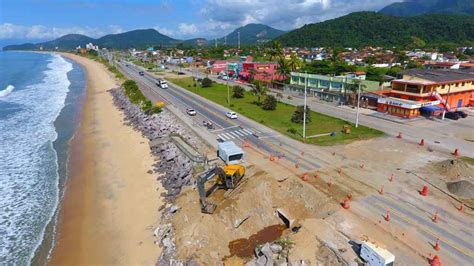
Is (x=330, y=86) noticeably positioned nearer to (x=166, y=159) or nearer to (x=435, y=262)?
(x=166, y=159)

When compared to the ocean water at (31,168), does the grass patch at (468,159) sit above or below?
above

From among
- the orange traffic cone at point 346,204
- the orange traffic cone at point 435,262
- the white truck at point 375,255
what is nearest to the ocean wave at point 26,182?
the white truck at point 375,255

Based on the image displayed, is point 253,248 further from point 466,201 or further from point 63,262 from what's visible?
point 466,201

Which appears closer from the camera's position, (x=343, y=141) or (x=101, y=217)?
(x=101, y=217)

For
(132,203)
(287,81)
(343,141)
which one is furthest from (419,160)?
(287,81)

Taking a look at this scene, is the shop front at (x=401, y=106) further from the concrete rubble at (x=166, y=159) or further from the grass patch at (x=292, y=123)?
the concrete rubble at (x=166, y=159)

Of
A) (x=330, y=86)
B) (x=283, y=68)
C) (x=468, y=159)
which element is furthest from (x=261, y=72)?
(x=468, y=159)
